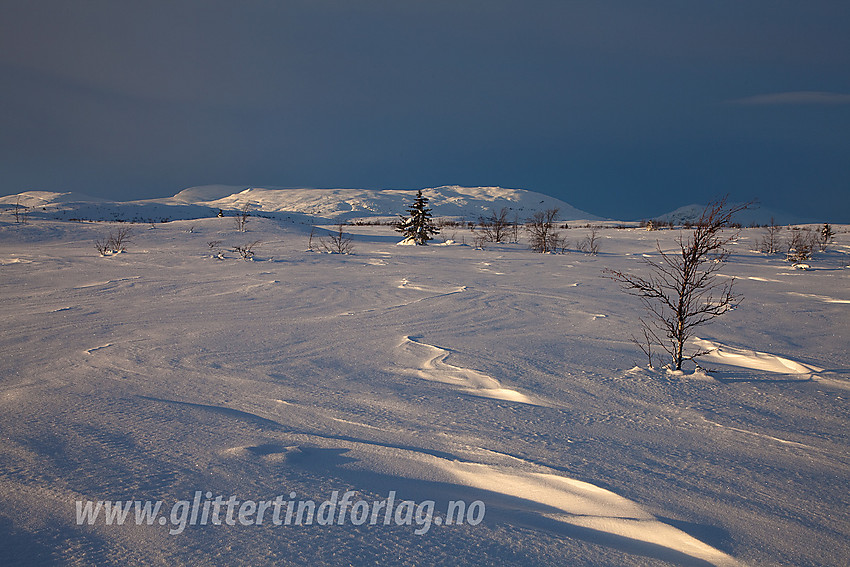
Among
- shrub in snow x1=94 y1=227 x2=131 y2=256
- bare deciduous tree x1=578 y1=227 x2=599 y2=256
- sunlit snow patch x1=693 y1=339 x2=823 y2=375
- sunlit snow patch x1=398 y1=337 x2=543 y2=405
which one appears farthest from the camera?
bare deciduous tree x1=578 y1=227 x2=599 y2=256

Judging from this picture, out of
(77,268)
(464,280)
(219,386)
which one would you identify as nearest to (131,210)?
(77,268)

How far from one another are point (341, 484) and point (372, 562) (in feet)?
1.98

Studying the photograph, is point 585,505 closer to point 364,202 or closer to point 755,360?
point 755,360

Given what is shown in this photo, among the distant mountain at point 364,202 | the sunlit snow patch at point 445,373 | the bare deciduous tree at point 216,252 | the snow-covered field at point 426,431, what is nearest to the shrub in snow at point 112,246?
the bare deciduous tree at point 216,252

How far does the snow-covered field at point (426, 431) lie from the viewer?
6.47 ft

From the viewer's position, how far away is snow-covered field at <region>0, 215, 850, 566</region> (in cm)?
197

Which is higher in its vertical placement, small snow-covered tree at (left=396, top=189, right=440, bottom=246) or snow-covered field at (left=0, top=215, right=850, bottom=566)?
small snow-covered tree at (left=396, top=189, right=440, bottom=246)

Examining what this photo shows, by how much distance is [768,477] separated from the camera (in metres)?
2.57

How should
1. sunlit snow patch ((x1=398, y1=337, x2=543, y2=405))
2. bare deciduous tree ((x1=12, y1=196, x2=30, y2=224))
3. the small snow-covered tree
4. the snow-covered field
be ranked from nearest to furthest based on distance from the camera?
the snow-covered field, sunlit snow patch ((x1=398, y1=337, x2=543, y2=405)), bare deciduous tree ((x1=12, y1=196, x2=30, y2=224)), the small snow-covered tree

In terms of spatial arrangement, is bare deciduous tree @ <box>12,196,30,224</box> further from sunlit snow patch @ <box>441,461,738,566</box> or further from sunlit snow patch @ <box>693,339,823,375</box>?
sunlit snow patch @ <box>693,339,823,375</box>

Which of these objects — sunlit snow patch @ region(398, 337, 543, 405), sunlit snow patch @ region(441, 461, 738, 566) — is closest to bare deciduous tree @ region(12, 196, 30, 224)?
sunlit snow patch @ region(398, 337, 543, 405)


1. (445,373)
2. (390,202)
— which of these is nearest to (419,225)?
(445,373)

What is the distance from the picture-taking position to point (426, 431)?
3053 millimetres

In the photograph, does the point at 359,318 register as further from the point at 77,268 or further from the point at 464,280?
the point at 77,268
